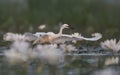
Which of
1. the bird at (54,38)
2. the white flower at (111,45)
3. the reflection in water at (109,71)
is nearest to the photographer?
the reflection in water at (109,71)

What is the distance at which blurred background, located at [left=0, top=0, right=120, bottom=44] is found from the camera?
8.84 metres

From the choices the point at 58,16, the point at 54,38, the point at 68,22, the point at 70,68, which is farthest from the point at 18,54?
the point at 58,16

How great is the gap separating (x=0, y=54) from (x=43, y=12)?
670 cm

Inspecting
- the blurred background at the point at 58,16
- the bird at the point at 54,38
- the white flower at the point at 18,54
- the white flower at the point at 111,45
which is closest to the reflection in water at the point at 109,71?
the white flower at the point at 18,54

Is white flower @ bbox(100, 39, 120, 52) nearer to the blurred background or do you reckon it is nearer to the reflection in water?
the reflection in water

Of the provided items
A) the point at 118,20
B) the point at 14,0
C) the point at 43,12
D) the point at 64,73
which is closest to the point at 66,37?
the point at 64,73

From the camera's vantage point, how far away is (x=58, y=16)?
10.1 meters

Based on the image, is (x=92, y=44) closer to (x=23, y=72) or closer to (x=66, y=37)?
(x=66, y=37)

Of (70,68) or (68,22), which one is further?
(68,22)

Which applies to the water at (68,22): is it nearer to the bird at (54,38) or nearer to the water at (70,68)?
the water at (70,68)

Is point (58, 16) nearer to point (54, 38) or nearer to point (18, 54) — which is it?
point (54, 38)

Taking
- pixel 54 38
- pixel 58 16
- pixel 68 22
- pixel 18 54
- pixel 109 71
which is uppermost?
pixel 58 16

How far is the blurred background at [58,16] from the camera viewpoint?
29.0 ft

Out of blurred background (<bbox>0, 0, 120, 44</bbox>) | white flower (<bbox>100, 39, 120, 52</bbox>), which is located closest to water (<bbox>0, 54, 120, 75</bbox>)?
white flower (<bbox>100, 39, 120, 52</bbox>)
